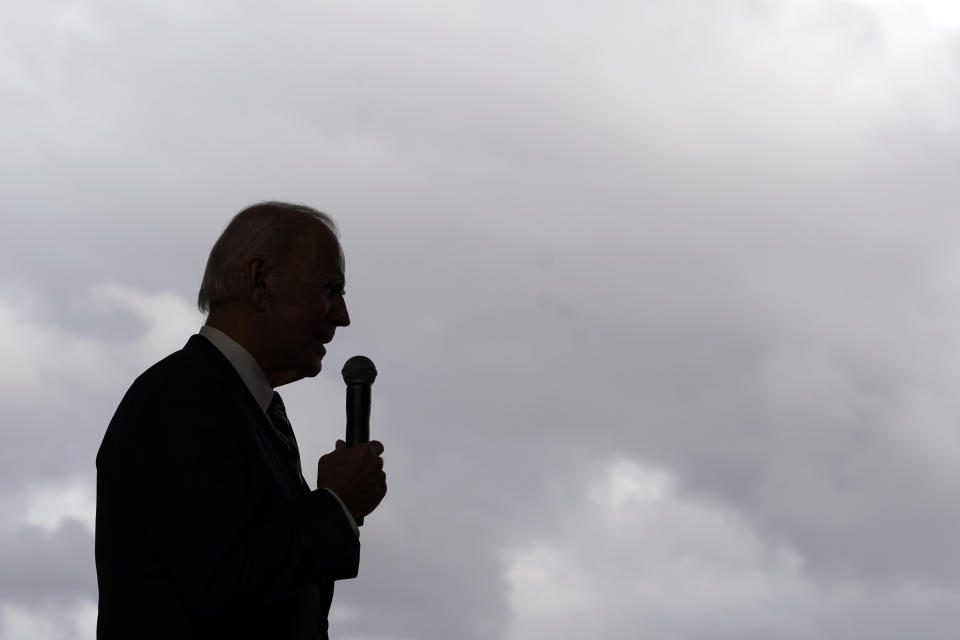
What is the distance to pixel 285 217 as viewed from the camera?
4605 millimetres

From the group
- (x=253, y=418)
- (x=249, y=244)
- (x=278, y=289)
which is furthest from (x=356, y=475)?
(x=249, y=244)

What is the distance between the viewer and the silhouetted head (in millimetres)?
4445

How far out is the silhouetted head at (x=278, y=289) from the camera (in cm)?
445

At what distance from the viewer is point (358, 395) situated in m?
5.00

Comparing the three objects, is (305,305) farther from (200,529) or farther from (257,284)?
(200,529)

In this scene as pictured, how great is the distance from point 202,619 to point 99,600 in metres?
0.45

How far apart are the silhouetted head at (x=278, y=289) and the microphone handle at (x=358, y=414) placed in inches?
13.8

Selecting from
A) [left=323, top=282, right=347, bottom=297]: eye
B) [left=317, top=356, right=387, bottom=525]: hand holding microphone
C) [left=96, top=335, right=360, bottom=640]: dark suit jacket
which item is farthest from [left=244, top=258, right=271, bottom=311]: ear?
[left=317, top=356, right=387, bottom=525]: hand holding microphone

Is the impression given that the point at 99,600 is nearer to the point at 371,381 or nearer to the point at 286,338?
the point at 286,338

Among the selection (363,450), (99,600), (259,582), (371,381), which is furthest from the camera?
(371,381)

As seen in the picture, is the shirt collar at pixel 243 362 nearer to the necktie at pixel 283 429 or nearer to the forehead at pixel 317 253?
the necktie at pixel 283 429

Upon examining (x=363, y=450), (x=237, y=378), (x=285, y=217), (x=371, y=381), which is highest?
(x=285, y=217)

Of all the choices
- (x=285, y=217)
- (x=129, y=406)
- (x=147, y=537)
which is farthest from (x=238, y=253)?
(x=147, y=537)

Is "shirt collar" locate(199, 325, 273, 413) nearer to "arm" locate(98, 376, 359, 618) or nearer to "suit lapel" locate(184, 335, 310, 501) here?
"suit lapel" locate(184, 335, 310, 501)
